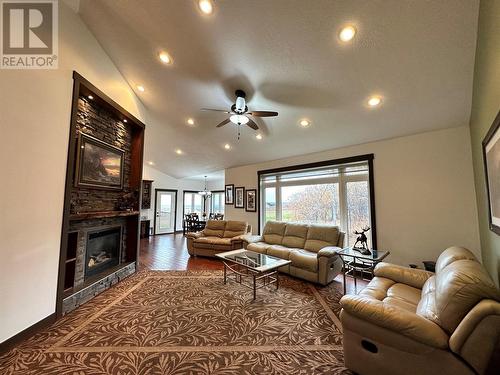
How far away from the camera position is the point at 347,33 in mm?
2150

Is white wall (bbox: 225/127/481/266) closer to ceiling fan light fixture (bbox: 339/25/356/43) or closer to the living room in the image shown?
the living room

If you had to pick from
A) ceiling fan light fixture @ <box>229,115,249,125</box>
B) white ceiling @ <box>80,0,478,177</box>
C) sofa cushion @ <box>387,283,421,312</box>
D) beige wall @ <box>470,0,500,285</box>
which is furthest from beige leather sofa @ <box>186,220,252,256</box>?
beige wall @ <box>470,0,500,285</box>

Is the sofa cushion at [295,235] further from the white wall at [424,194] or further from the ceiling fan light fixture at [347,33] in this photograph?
the ceiling fan light fixture at [347,33]

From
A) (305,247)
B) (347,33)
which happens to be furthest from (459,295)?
(305,247)

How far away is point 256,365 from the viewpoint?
68.7 inches

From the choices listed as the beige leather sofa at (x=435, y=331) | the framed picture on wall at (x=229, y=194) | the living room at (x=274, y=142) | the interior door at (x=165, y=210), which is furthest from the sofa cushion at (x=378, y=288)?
the interior door at (x=165, y=210)

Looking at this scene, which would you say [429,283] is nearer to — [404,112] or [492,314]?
[492,314]

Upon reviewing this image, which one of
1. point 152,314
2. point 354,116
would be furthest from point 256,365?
point 354,116

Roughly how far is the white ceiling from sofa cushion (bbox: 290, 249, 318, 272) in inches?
93.0

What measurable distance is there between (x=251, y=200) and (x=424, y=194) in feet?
13.4

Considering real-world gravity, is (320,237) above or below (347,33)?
below

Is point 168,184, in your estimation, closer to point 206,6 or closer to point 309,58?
point 206,6

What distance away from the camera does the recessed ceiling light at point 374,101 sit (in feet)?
9.55

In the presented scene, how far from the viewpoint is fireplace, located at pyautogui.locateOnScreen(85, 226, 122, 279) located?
3152 millimetres
